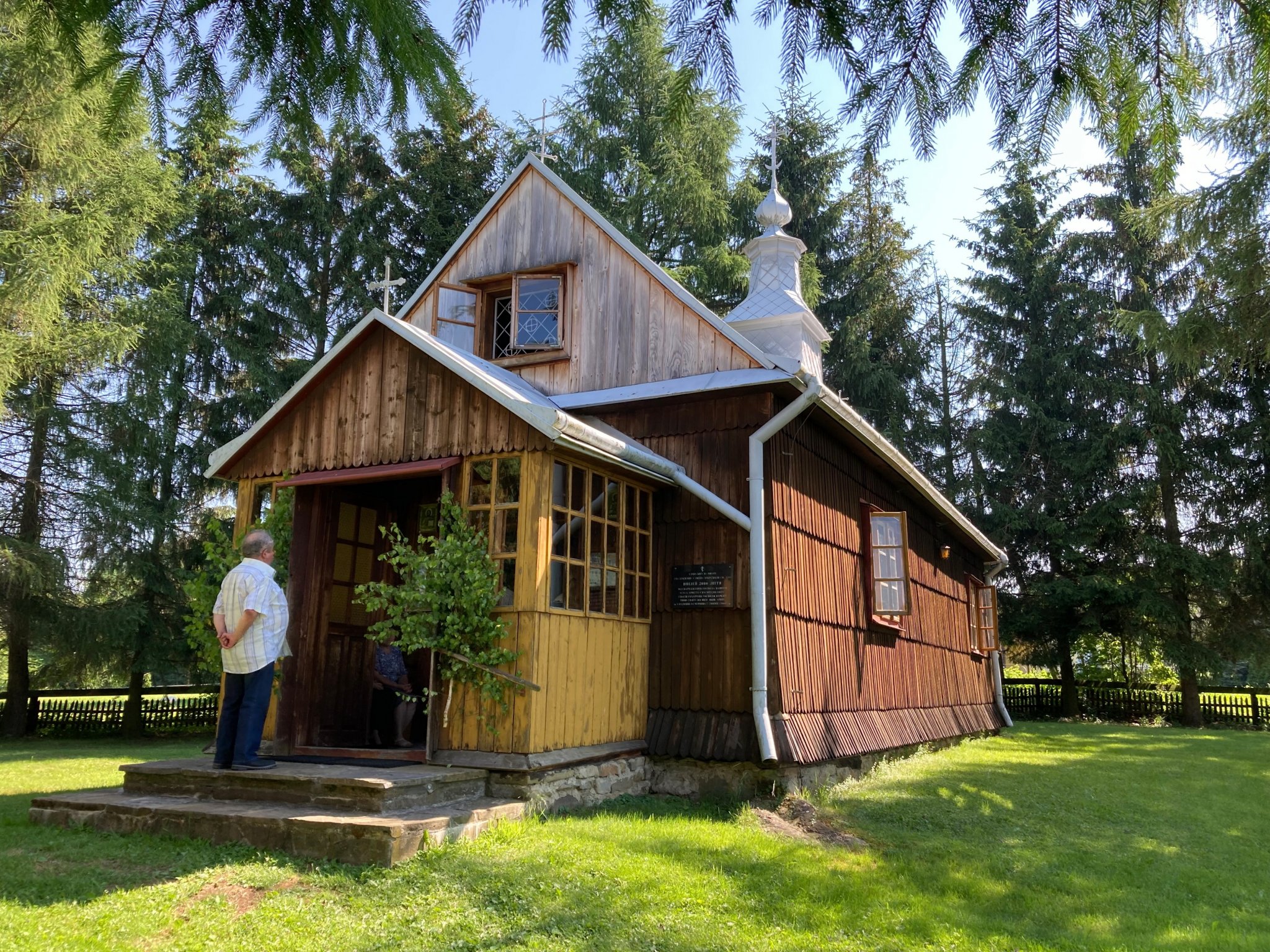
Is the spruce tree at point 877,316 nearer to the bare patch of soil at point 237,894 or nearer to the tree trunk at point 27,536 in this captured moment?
the tree trunk at point 27,536

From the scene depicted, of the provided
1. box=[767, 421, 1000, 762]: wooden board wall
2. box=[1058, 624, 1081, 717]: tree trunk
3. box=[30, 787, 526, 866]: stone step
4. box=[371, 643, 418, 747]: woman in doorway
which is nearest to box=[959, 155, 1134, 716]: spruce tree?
box=[1058, 624, 1081, 717]: tree trunk

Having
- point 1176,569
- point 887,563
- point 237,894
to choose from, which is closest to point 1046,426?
point 1176,569

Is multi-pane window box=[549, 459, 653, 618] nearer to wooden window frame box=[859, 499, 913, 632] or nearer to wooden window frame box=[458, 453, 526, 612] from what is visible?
wooden window frame box=[458, 453, 526, 612]

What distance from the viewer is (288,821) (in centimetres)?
561

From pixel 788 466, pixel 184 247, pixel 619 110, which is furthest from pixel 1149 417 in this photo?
pixel 184 247

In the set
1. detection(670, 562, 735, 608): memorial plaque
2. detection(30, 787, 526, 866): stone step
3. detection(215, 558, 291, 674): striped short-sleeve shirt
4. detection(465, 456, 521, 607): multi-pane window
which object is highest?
detection(465, 456, 521, 607): multi-pane window

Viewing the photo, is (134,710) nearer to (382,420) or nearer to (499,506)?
(382,420)

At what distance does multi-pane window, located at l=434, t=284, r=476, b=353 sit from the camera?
446 inches

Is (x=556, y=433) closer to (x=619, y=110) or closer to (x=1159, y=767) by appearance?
(x=1159, y=767)

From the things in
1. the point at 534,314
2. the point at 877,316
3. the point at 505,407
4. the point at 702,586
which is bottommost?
the point at 702,586

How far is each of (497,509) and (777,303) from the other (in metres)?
5.24

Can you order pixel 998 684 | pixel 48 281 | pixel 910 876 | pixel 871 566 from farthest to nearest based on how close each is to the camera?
pixel 998 684 < pixel 48 281 < pixel 871 566 < pixel 910 876

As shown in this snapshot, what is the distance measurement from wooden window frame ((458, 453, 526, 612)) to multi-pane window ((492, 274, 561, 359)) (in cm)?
333

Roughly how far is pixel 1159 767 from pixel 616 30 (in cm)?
1215
